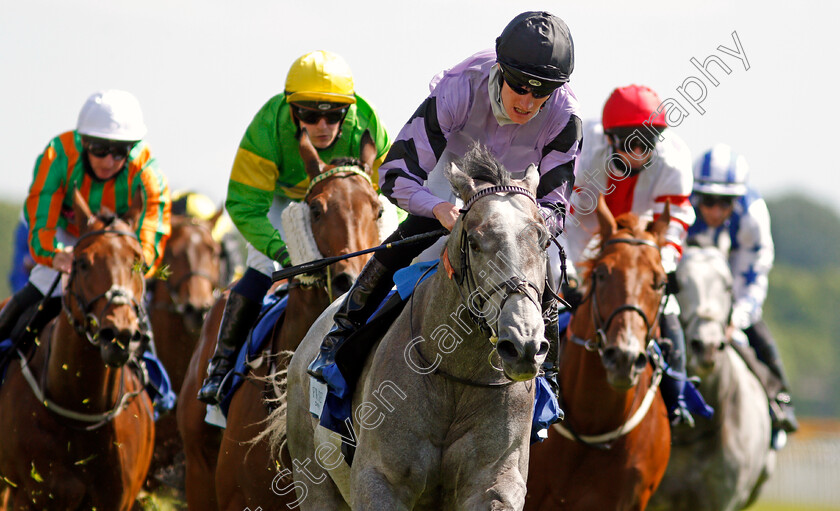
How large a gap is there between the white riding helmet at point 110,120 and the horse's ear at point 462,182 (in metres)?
4.41

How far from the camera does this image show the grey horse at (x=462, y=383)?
4230 mm

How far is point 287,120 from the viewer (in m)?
7.39

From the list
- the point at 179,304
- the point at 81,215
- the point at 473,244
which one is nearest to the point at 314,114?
the point at 81,215

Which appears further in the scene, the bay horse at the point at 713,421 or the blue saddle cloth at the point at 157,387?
the blue saddle cloth at the point at 157,387

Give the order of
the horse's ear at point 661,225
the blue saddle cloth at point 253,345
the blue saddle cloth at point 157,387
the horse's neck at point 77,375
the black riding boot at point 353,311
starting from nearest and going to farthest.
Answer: the black riding boot at point 353,311, the blue saddle cloth at point 253,345, the horse's ear at point 661,225, the horse's neck at point 77,375, the blue saddle cloth at point 157,387

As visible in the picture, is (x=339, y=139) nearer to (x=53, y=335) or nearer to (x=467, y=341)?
(x=53, y=335)

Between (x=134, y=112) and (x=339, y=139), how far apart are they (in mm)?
1879

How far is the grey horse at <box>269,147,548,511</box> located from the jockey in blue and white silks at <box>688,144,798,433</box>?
6186 millimetres

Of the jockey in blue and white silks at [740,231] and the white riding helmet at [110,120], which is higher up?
the white riding helmet at [110,120]

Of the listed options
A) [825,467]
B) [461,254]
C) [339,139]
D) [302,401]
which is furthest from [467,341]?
[825,467]

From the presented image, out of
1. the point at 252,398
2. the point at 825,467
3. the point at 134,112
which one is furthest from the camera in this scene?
the point at 825,467

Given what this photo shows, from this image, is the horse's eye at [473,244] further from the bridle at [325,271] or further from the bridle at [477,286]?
the bridle at [325,271]

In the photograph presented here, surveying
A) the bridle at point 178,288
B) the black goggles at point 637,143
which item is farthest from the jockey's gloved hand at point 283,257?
the bridle at point 178,288

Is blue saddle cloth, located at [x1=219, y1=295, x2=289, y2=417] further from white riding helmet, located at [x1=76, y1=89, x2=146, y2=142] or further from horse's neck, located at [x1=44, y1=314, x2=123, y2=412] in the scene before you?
white riding helmet, located at [x1=76, y1=89, x2=146, y2=142]
